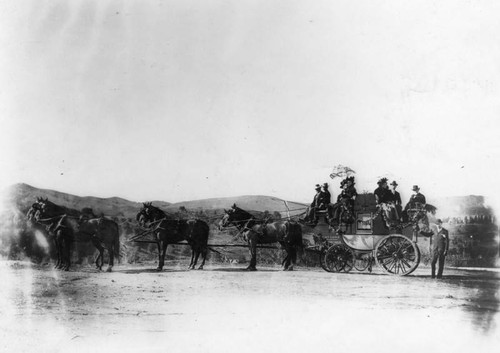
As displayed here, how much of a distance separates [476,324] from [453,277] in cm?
149

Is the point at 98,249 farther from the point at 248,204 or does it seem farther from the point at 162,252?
the point at 248,204

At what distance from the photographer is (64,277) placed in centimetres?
1094

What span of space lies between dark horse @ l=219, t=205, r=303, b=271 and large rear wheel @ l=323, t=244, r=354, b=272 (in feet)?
2.18

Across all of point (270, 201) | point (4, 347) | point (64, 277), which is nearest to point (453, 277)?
point (270, 201)

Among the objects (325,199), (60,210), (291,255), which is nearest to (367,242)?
(325,199)

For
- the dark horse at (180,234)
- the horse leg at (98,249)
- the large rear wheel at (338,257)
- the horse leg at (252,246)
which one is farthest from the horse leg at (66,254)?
the large rear wheel at (338,257)

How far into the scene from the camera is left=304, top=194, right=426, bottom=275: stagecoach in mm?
10805

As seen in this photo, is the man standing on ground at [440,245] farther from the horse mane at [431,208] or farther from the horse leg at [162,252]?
the horse leg at [162,252]

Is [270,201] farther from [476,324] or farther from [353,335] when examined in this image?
[476,324]

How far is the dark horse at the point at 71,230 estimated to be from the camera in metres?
11.5

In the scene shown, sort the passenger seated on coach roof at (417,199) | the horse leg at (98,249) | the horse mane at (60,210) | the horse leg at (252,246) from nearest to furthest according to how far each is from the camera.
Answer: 1. the passenger seated on coach roof at (417,199)
2. the horse mane at (60,210)
3. the horse leg at (98,249)
4. the horse leg at (252,246)

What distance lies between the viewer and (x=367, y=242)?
1116 cm

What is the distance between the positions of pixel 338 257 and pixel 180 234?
3179mm

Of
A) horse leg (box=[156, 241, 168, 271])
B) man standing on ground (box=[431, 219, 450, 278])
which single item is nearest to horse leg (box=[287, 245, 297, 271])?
horse leg (box=[156, 241, 168, 271])
